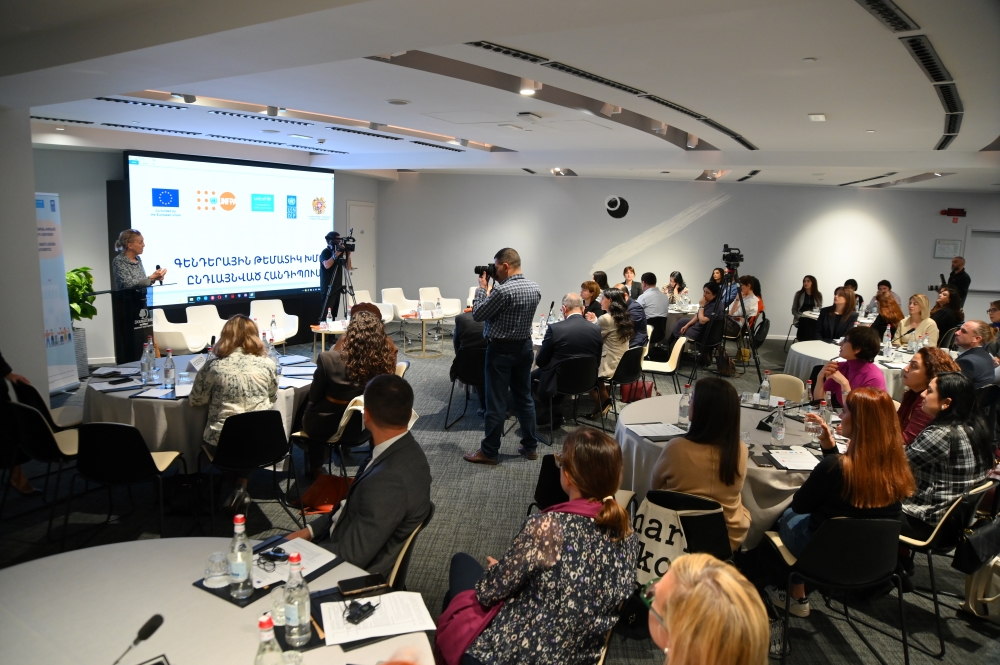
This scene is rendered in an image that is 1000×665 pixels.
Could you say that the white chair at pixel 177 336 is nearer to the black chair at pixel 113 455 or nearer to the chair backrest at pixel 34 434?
the chair backrest at pixel 34 434

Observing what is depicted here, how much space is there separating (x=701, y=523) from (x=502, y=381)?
8.89 ft

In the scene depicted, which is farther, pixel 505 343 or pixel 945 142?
pixel 945 142

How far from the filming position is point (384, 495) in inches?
96.0

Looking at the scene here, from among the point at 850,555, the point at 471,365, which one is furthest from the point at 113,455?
the point at 850,555

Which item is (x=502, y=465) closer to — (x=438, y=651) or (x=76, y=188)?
(x=438, y=651)

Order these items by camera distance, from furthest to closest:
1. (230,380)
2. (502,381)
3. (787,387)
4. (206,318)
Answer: (206,318) < (502,381) < (787,387) < (230,380)

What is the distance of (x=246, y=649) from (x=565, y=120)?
5.68 metres

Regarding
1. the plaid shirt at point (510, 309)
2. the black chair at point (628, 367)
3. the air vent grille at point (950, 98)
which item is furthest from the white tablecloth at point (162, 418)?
the air vent grille at point (950, 98)

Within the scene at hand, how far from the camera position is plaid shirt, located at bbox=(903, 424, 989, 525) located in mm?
3209

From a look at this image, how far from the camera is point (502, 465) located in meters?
5.49

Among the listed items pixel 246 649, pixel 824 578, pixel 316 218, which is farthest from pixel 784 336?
pixel 246 649

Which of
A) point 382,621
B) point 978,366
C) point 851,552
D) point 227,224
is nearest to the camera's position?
point 382,621

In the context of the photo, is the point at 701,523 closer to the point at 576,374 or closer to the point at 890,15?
the point at 890,15

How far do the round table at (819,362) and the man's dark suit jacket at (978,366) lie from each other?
0.95 meters
